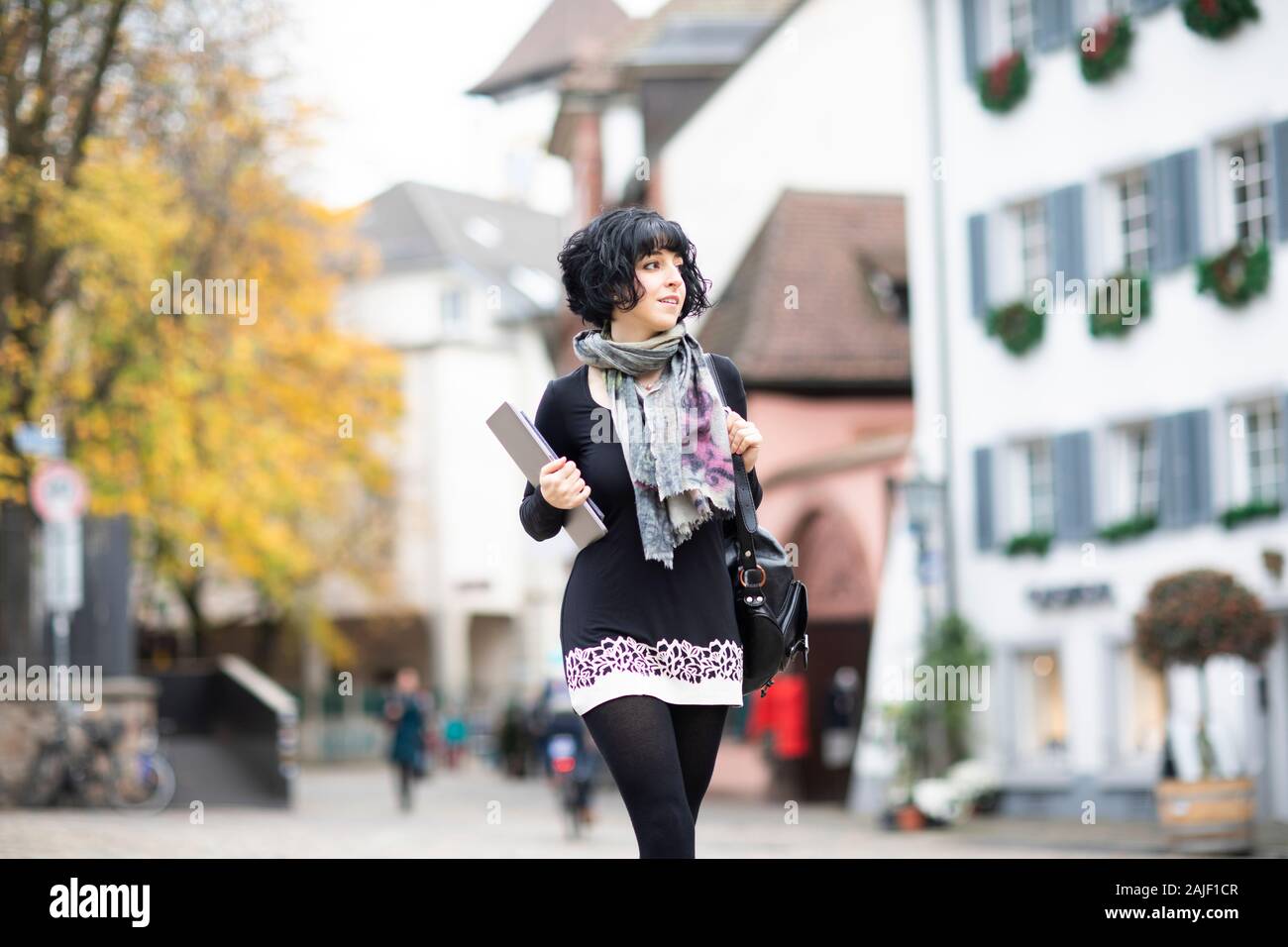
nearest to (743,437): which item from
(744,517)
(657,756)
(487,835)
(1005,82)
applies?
(744,517)

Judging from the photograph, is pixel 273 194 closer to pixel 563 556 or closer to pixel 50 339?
pixel 50 339

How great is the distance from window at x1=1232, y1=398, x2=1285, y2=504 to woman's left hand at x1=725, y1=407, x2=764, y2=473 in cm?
1937

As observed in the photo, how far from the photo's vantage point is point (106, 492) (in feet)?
90.5

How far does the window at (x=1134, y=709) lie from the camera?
25.3 metres

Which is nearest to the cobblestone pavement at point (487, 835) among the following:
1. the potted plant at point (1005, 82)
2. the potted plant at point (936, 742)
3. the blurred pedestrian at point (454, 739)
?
the potted plant at point (936, 742)

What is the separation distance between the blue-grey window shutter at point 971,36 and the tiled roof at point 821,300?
234 inches

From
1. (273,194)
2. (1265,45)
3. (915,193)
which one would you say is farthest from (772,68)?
(1265,45)

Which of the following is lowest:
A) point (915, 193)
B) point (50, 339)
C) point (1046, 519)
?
point (1046, 519)

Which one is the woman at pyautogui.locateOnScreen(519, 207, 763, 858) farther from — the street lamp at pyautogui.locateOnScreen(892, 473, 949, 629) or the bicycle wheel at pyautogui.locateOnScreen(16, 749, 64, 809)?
the street lamp at pyautogui.locateOnScreen(892, 473, 949, 629)

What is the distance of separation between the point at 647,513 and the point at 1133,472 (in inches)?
868

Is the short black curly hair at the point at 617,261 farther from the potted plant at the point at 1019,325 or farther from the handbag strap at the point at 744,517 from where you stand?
the potted plant at the point at 1019,325

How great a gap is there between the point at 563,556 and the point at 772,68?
1468 cm

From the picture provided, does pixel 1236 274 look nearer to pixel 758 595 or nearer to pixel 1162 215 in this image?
pixel 1162 215
